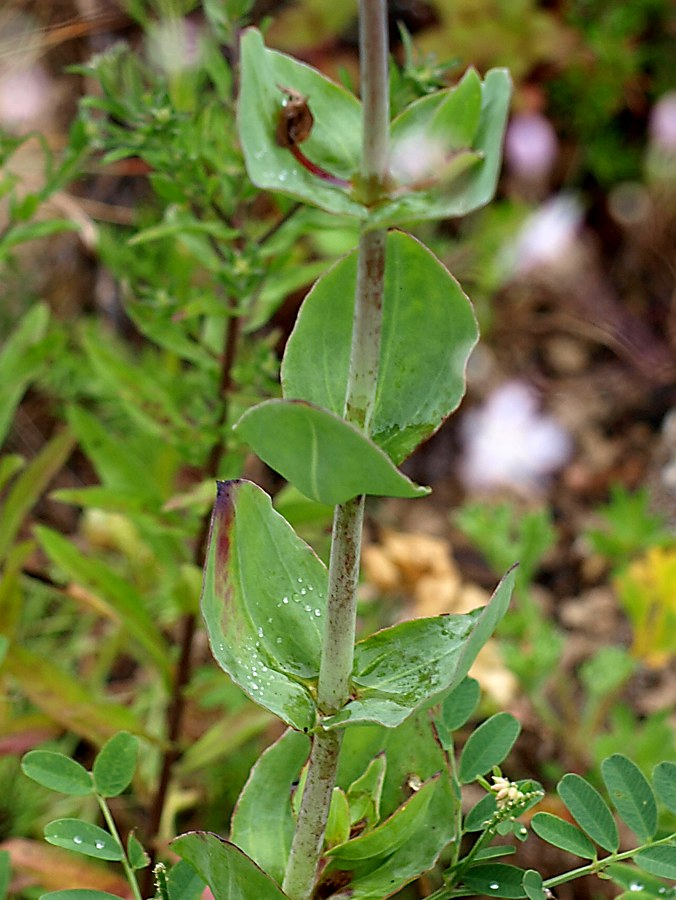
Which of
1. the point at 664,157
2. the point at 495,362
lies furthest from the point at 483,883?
the point at 664,157

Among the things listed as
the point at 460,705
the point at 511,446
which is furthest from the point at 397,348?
the point at 511,446

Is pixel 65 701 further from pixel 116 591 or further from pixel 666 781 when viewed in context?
pixel 666 781

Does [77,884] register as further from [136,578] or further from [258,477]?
[258,477]

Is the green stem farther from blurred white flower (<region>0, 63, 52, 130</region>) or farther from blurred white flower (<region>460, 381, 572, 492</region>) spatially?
blurred white flower (<region>0, 63, 52, 130</region>)

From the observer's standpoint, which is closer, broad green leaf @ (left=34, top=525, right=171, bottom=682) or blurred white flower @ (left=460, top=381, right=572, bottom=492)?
broad green leaf @ (left=34, top=525, right=171, bottom=682)

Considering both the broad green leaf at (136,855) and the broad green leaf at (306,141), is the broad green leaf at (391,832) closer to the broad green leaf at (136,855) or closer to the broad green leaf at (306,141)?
the broad green leaf at (136,855)

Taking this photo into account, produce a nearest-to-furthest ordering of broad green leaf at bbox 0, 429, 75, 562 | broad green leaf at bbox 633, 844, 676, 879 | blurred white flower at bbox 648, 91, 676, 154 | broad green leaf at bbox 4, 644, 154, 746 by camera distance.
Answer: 1. broad green leaf at bbox 633, 844, 676, 879
2. broad green leaf at bbox 4, 644, 154, 746
3. broad green leaf at bbox 0, 429, 75, 562
4. blurred white flower at bbox 648, 91, 676, 154

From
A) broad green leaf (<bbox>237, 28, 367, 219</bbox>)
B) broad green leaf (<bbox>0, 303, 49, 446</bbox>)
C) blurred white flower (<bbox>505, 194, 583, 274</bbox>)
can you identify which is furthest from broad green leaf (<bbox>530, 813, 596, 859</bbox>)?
blurred white flower (<bbox>505, 194, 583, 274</bbox>)
